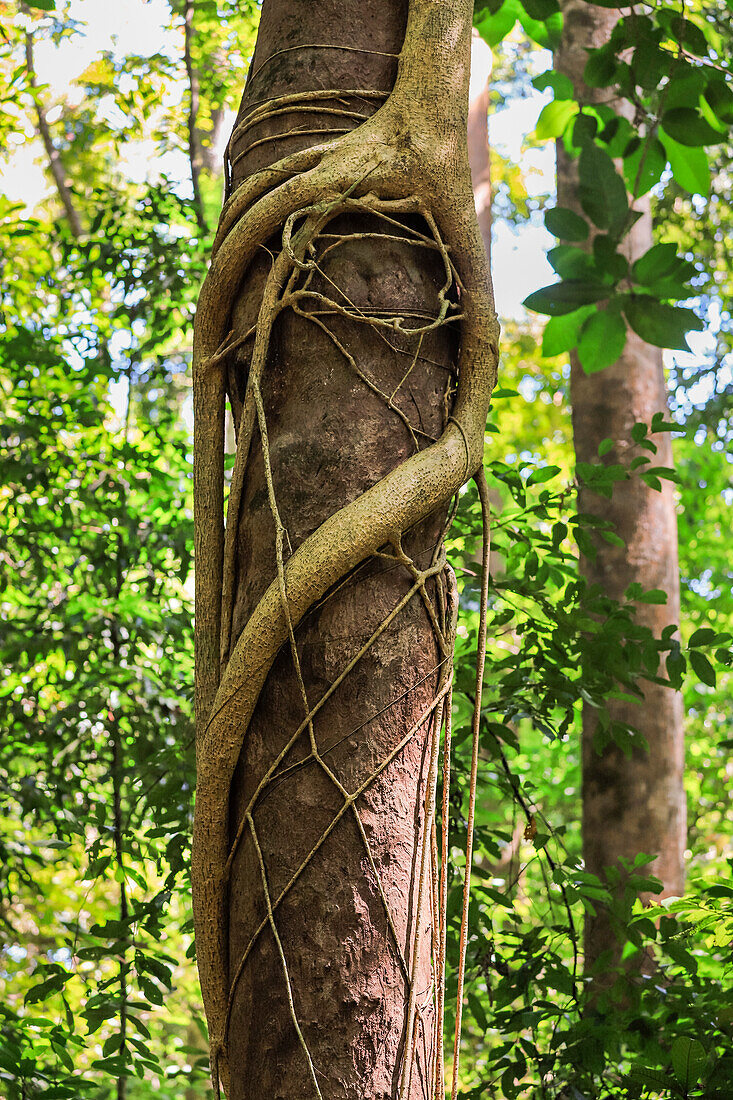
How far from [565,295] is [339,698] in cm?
78

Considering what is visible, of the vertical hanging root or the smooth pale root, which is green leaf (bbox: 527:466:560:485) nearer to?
the vertical hanging root

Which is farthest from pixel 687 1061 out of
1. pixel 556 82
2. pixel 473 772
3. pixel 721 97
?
pixel 556 82

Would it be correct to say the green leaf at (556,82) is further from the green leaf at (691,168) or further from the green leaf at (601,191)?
the green leaf at (601,191)

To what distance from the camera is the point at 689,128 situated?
1.53 metres

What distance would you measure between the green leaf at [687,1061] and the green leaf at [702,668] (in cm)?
62

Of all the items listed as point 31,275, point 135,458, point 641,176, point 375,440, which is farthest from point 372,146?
point 31,275

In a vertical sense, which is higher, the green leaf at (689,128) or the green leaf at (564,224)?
the green leaf at (689,128)

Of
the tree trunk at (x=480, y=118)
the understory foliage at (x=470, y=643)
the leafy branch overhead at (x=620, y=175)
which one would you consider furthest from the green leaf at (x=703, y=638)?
the tree trunk at (x=480, y=118)

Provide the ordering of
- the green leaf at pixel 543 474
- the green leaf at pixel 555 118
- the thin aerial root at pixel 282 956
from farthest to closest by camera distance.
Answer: the green leaf at pixel 555 118
the green leaf at pixel 543 474
the thin aerial root at pixel 282 956

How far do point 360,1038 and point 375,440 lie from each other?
0.66 metres

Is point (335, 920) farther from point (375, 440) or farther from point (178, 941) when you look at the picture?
point (178, 941)

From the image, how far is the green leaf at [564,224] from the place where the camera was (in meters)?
1.33

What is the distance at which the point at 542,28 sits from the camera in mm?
2021

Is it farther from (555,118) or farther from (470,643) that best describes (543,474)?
(555,118)
